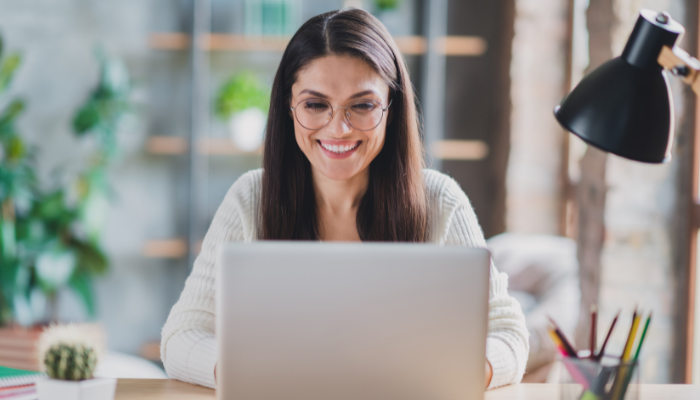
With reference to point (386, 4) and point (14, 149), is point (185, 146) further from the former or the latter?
point (386, 4)

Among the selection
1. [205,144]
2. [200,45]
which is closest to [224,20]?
[200,45]

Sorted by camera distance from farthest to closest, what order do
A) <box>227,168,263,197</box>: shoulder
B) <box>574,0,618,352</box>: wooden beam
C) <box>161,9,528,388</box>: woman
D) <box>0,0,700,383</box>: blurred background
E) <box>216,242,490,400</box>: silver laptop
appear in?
1. <box>0,0,700,383</box>: blurred background
2. <box>574,0,618,352</box>: wooden beam
3. <box>227,168,263,197</box>: shoulder
4. <box>161,9,528,388</box>: woman
5. <box>216,242,490,400</box>: silver laptop

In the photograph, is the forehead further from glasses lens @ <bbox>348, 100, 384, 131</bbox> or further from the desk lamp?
the desk lamp

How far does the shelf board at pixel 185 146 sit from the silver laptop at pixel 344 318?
2.53 metres

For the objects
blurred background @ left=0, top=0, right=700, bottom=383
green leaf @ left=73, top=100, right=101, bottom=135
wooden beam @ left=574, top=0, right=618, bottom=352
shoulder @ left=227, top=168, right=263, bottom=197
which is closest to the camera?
shoulder @ left=227, top=168, right=263, bottom=197

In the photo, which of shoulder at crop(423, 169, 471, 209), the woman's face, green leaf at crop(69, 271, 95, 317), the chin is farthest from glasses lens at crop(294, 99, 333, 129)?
green leaf at crop(69, 271, 95, 317)

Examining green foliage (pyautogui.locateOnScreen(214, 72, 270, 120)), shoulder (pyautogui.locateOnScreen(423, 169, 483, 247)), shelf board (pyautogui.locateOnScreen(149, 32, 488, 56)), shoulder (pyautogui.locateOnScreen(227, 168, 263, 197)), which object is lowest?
shoulder (pyautogui.locateOnScreen(423, 169, 483, 247))

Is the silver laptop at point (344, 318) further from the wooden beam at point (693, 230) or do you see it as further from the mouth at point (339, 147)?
the wooden beam at point (693, 230)

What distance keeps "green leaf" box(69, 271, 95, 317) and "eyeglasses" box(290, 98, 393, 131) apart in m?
2.09

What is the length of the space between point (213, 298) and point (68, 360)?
492 millimetres

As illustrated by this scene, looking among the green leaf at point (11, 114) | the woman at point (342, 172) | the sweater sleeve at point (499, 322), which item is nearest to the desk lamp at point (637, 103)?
the sweater sleeve at point (499, 322)

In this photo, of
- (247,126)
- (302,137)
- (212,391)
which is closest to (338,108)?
(302,137)

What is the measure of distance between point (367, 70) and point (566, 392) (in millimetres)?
849

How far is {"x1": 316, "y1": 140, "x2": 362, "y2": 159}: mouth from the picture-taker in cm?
140
